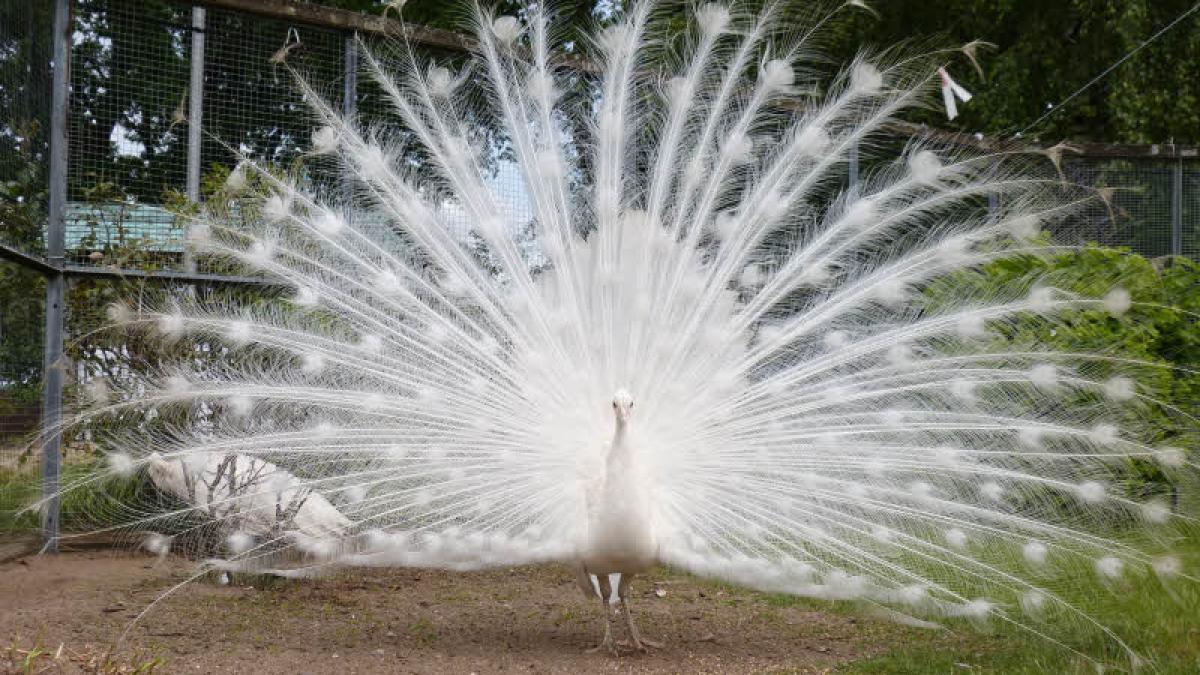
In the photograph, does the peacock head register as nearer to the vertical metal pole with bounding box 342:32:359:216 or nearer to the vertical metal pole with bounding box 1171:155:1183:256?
the vertical metal pole with bounding box 342:32:359:216

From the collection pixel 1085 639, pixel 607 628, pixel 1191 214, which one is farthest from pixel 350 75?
pixel 1191 214

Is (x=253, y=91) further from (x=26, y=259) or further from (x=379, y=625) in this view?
(x=379, y=625)

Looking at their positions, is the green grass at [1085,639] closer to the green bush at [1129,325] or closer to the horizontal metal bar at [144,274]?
the green bush at [1129,325]

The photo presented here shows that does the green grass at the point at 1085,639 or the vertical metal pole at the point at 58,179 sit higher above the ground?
the vertical metal pole at the point at 58,179

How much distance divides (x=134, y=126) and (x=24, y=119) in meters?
0.87

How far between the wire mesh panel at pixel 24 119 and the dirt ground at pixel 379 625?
80.0 inches

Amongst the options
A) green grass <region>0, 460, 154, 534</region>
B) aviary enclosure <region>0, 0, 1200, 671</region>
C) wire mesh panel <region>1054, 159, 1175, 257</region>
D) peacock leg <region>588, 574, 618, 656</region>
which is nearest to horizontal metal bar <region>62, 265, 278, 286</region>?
aviary enclosure <region>0, 0, 1200, 671</region>

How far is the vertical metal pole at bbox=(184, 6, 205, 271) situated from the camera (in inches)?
280

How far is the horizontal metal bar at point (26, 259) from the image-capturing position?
5734mm

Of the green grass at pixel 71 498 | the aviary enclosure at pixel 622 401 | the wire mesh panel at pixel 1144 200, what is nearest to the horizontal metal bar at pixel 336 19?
the aviary enclosure at pixel 622 401

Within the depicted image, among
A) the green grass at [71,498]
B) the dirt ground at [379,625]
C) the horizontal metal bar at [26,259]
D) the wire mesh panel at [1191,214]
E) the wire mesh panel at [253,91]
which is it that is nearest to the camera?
the dirt ground at [379,625]

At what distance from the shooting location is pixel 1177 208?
10.5m

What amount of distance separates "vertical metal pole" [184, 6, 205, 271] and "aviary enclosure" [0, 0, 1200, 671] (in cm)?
94

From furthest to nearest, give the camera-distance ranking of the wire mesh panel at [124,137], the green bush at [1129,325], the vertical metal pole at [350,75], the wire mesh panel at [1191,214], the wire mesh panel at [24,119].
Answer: the wire mesh panel at [1191,214] → the vertical metal pole at [350,75] → the wire mesh panel at [124,137] → the wire mesh panel at [24,119] → the green bush at [1129,325]
